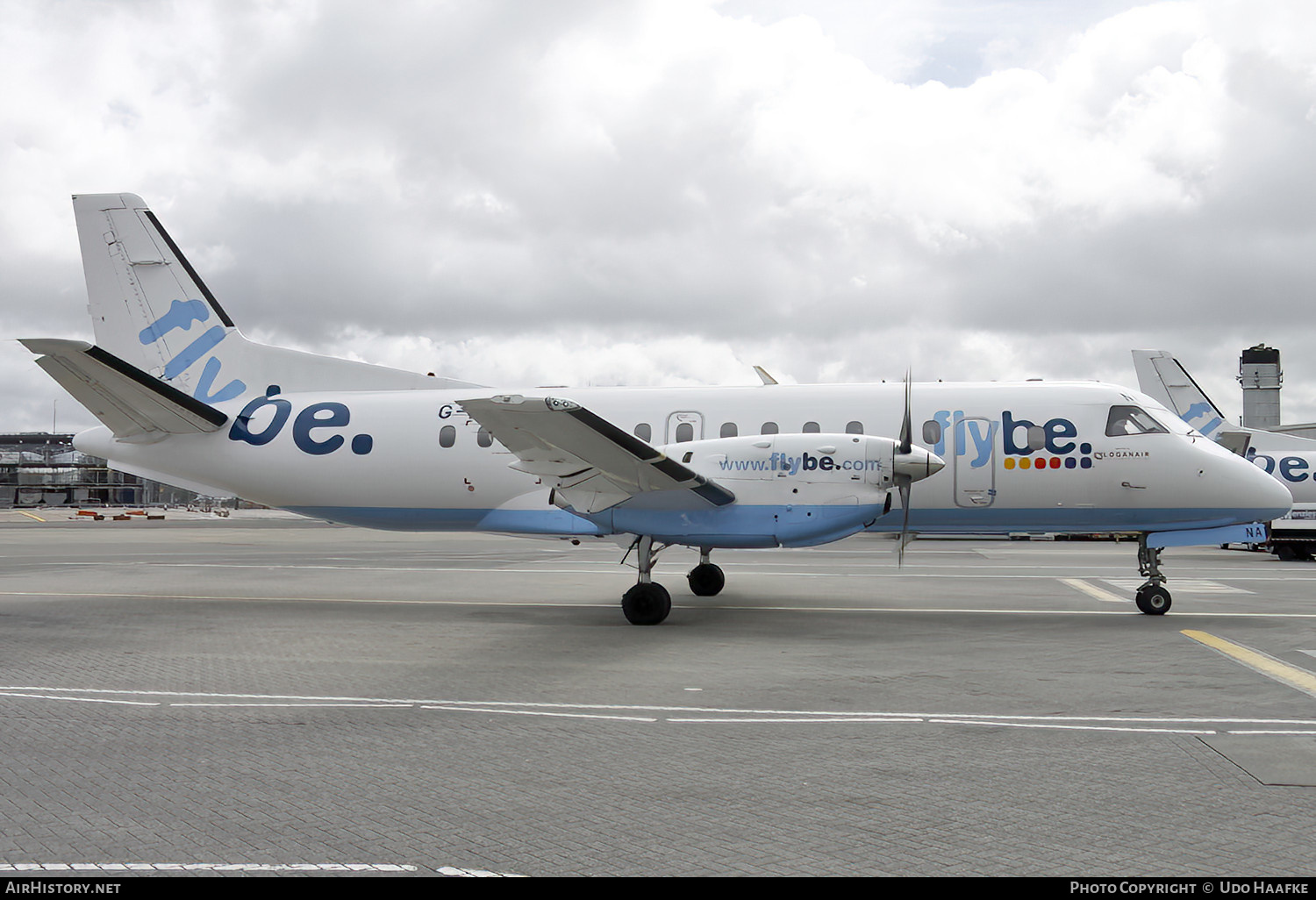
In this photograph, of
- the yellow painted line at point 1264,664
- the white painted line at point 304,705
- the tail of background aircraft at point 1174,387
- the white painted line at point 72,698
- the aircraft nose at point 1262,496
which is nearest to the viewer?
the white painted line at point 304,705

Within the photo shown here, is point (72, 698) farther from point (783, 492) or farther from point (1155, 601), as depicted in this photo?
point (1155, 601)

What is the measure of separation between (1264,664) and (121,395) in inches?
616

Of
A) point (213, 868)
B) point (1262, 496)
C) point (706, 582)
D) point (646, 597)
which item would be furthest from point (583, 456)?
point (1262, 496)

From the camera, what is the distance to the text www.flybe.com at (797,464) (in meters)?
12.4

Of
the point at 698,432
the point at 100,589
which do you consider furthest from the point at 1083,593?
the point at 100,589

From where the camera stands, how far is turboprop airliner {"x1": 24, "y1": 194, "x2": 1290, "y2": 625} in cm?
1259

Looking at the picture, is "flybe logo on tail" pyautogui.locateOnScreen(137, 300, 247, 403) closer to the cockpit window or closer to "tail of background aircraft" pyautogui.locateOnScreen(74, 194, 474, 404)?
"tail of background aircraft" pyautogui.locateOnScreen(74, 194, 474, 404)

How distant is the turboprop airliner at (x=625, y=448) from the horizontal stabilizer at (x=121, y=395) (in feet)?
0.13

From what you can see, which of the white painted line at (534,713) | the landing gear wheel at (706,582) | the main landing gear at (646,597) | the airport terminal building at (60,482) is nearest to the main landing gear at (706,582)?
the landing gear wheel at (706,582)

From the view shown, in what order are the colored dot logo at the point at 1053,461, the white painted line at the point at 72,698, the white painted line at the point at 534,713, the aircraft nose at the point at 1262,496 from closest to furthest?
the white painted line at the point at 534,713 < the white painted line at the point at 72,698 < the aircraft nose at the point at 1262,496 < the colored dot logo at the point at 1053,461

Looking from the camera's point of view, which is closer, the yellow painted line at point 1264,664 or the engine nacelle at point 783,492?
the yellow painted line at point 1264,664

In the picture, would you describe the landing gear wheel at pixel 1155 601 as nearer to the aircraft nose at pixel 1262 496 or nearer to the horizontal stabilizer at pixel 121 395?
the aircraft nose at pixel 1262 496

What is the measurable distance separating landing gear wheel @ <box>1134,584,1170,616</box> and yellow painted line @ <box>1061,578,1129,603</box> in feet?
7.00

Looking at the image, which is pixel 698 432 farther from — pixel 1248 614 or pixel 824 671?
pixel 1248 614
